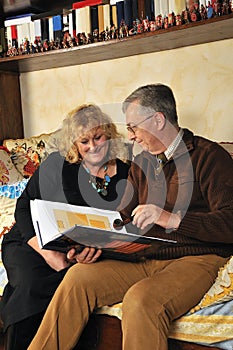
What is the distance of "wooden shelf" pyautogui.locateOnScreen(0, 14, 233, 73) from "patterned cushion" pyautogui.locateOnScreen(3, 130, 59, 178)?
16.1 inches

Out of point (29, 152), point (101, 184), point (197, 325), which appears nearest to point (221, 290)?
point (197, 325)

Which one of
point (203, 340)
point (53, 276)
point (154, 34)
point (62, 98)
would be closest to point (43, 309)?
point (53, 276)

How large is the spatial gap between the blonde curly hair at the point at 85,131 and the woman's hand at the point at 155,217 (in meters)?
0.45

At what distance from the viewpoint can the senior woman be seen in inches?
73.4

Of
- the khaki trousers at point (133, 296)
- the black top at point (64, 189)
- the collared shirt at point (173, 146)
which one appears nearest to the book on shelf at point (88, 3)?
the black top at point (64, 189)

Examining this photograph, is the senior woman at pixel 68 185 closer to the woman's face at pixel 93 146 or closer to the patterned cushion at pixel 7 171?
the woman's face at pixel 93 146

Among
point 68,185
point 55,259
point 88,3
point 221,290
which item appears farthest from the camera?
point 88,3

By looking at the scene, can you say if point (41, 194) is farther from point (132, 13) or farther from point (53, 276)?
point (132, 13)

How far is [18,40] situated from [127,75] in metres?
0.61

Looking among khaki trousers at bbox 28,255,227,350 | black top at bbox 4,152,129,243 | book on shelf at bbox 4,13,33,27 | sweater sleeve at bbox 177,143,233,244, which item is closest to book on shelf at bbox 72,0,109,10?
book on shelf at bbox 4,13,33,27

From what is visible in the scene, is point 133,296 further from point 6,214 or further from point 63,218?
point 6,214

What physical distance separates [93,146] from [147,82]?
716 millimetres

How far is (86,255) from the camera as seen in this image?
5.61 ft

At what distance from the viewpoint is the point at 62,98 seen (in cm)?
286
